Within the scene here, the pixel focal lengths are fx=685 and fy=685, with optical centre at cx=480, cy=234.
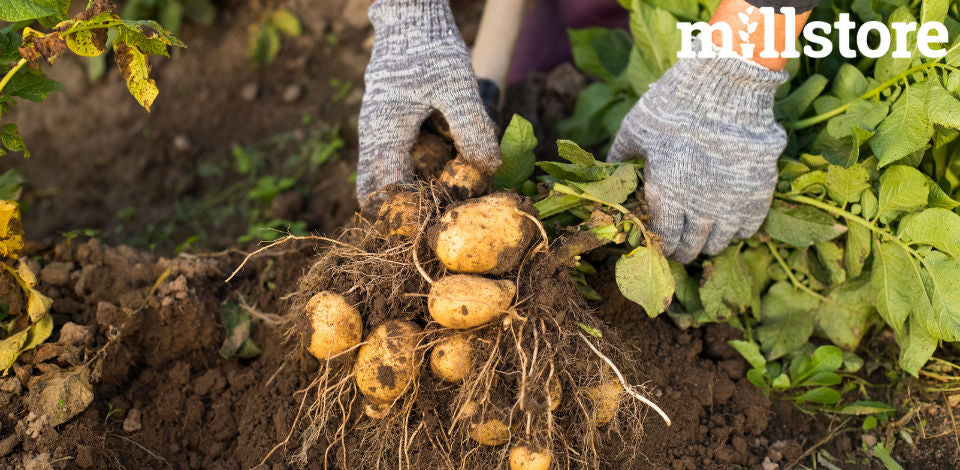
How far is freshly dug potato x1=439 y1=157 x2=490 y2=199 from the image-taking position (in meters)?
1.96

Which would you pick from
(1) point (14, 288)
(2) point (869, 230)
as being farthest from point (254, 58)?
(2) point (869, 230)

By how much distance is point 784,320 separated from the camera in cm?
220

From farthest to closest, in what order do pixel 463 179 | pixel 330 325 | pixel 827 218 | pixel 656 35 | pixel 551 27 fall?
1. pixel 551 27
2. pixel 656 35
3. pixel 827 218
4. pixel 463 179
5. pixel 330 325

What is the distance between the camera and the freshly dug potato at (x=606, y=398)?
68.8 inches

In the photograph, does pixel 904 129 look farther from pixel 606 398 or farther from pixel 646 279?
pixel 606 398

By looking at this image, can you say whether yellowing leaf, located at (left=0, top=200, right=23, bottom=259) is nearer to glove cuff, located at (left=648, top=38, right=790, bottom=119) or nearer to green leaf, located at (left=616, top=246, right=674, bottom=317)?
green leaf, located at (left=616, top=246, right=674, bottom=317)

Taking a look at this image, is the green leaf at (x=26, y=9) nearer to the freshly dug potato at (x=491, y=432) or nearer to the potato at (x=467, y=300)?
the potato at (x=467, y=300)

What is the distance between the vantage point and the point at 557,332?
1.73 meters

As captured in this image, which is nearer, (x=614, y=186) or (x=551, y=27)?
(x=614, y=186)

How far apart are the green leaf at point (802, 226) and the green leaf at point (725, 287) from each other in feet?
0.48

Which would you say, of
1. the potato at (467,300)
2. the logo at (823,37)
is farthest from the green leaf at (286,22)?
the potato at (467,300)

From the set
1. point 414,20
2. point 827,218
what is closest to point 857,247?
point 827,218

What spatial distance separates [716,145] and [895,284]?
649mm

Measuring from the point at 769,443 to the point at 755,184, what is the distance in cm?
76
